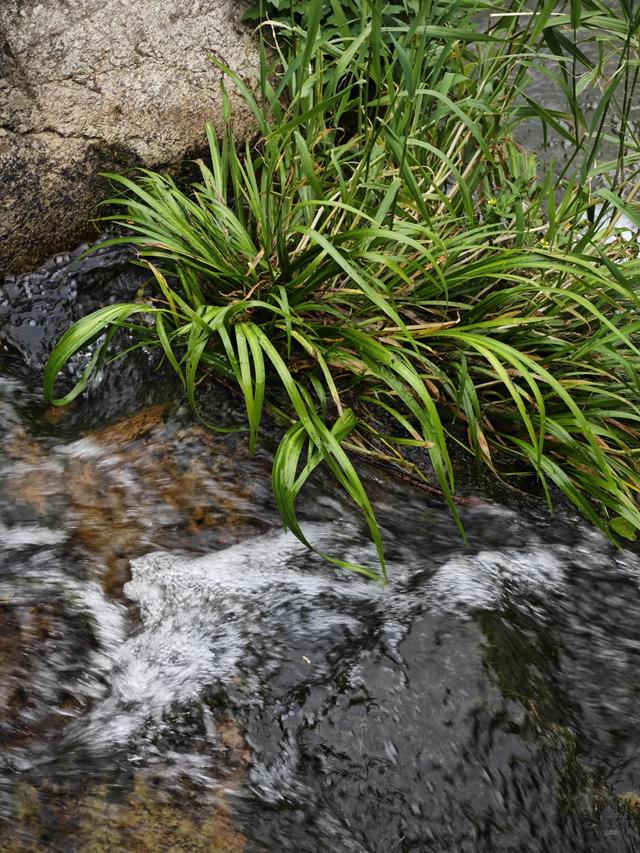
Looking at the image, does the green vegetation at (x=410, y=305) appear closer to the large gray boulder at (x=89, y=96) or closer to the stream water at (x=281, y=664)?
the stream water at (x=281, y=664)

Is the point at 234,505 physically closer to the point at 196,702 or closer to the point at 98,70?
the point at 196,702

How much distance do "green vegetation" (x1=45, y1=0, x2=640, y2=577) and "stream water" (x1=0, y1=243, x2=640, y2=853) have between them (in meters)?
0.18

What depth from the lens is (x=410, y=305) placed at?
9.93ft

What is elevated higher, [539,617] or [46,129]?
[46,129]

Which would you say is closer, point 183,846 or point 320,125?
point 183,846

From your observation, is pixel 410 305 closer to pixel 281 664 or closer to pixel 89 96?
pixel 281 664

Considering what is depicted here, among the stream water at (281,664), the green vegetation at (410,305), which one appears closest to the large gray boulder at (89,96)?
the green vegetation at (410,305)

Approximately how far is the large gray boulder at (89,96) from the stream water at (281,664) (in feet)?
3.70

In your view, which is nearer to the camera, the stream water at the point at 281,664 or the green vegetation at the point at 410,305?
the stream water at the point at 281,664

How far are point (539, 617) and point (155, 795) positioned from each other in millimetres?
1184

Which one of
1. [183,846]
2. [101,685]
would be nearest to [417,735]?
[183,846]

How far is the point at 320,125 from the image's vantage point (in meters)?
3.05

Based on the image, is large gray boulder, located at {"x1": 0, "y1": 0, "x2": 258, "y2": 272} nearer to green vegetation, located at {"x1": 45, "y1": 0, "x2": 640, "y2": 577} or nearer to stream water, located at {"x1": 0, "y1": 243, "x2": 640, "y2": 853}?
green vegetation, located at {"x1": 45, "y1": 0, "x2": 640, "y2": 577}

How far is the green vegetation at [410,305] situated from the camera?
2650mm
